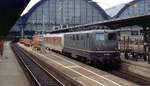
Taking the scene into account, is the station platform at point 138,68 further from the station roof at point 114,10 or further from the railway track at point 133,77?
the station roof at point 114,10

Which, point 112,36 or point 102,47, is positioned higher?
point 112,36

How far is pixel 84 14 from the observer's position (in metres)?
122

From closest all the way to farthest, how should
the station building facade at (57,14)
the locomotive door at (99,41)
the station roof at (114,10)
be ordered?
1. the locomotive door at (99,41)
2. the station building facade at (57,14)
3. the station roof at (114,10)

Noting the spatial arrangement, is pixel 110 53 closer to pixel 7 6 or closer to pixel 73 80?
pixel 73 80

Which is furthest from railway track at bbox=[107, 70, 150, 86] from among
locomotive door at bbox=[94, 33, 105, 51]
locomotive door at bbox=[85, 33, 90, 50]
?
locomotive door at bbox=[85, 33, 90, 50]

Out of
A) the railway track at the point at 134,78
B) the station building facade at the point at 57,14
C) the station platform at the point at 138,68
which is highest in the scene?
the station building facade at the point at 57,14

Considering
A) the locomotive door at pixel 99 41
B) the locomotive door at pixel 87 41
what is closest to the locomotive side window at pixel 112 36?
the locomotive door at pixel 99 41

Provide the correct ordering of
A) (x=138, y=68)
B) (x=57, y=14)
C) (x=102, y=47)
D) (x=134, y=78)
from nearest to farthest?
(x=134, y=78), (x=138, y=68), (x=102, y=47), (x=57, y=14)

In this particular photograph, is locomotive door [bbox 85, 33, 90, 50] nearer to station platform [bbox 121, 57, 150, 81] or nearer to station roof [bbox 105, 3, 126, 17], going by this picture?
station platform [bbox 121, 57, 150, 81]

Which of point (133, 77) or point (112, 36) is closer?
point (133, 77)

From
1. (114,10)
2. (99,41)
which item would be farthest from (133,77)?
(114,10)

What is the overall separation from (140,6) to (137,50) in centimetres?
8915

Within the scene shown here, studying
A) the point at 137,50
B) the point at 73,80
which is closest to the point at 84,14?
the point at 137,50

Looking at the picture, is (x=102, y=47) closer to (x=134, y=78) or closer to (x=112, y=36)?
(x=112, y=36)
